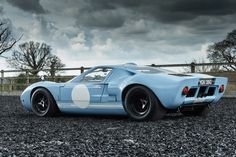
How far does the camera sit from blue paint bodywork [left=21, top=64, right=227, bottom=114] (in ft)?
23.4

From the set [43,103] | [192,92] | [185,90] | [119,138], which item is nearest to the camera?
[119,138]

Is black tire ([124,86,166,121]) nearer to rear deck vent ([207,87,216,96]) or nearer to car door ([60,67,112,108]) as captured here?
car door ([60,67,112,108])

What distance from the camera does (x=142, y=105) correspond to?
7.45 metres

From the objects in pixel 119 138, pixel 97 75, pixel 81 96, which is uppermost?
pixel 97 75

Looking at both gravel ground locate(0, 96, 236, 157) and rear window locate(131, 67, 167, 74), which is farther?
rear window locate(131, 67, 167, 74)

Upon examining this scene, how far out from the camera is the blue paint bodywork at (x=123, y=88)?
7141mm

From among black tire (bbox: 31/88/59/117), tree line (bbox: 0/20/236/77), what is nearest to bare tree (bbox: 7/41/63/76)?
tree line (bbox: 0/20/236/77)

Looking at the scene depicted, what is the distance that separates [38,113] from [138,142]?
4266 millimetres

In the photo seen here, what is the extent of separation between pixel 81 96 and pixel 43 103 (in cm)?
108

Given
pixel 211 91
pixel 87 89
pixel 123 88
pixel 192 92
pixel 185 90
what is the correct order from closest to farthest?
1. pixel 185 90
2. pixel 192 92
3. pixel 123 88
4. pixel 211 91
5. pixel 87 89

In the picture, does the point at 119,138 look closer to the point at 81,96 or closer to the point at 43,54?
the point at 81,96

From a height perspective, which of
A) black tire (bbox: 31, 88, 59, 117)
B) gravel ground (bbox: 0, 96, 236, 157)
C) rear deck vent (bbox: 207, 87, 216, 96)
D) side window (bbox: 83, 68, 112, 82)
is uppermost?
side window (bbox: 83, 68, 112, 82)

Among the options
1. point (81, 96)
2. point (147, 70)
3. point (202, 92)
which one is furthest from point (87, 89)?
point (202, 92)

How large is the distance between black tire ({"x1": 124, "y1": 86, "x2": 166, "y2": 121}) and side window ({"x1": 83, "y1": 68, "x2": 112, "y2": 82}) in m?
0.80
